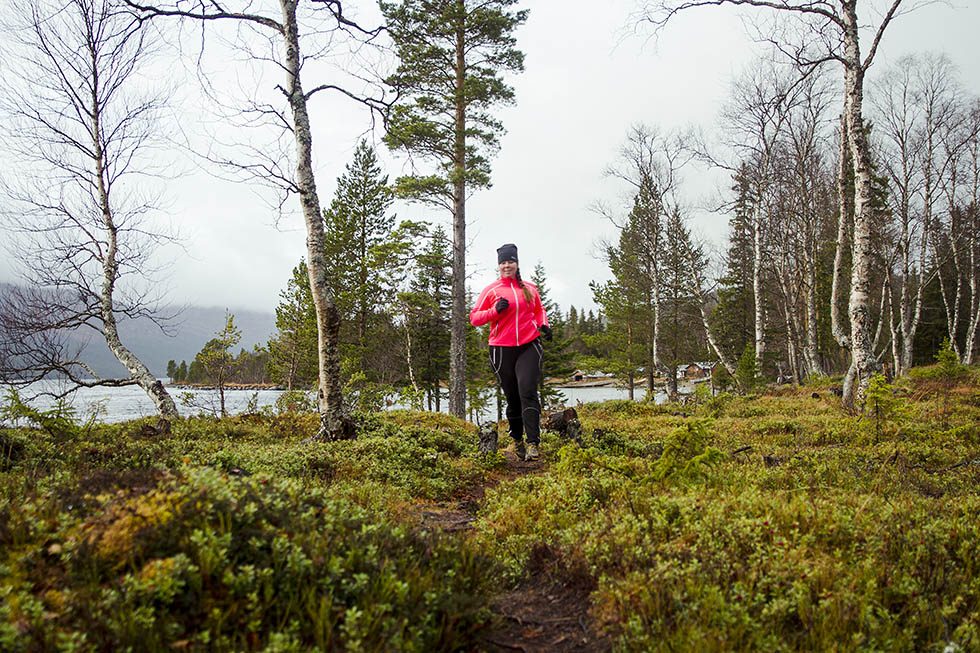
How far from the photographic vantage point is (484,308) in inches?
298

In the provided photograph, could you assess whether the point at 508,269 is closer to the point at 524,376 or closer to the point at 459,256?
the point at 524,376

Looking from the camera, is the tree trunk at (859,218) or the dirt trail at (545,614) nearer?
the dirt trail at (545,614)

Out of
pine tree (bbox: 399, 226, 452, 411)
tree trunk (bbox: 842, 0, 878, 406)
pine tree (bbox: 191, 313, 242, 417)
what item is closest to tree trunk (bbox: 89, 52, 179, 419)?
pine tree (bbox: 191, 313, 242, 417)

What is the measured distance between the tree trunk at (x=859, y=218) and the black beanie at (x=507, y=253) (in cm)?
715

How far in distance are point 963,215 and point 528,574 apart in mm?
34056

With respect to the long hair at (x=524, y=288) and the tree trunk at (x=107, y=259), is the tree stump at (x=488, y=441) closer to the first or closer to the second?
the long hair at (x=524, y=288)

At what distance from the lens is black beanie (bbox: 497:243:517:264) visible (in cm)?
747

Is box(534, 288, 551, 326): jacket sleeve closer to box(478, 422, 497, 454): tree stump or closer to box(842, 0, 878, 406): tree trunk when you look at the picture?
box(478, 422, 497, 454): tree stump

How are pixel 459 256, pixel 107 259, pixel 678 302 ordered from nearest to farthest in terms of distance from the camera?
1. pixel 107 259
2. pixel 459 256
3. pixel 678 302

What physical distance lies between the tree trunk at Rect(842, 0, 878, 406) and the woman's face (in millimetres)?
7148

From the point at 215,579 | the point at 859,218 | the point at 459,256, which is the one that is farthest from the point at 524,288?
the point at 459,256

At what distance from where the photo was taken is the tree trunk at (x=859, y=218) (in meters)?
9.87

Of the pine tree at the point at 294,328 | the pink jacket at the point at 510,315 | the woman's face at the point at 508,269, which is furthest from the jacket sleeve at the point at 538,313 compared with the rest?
the pine tree at the point at 294,328

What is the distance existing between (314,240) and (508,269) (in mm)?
3076
